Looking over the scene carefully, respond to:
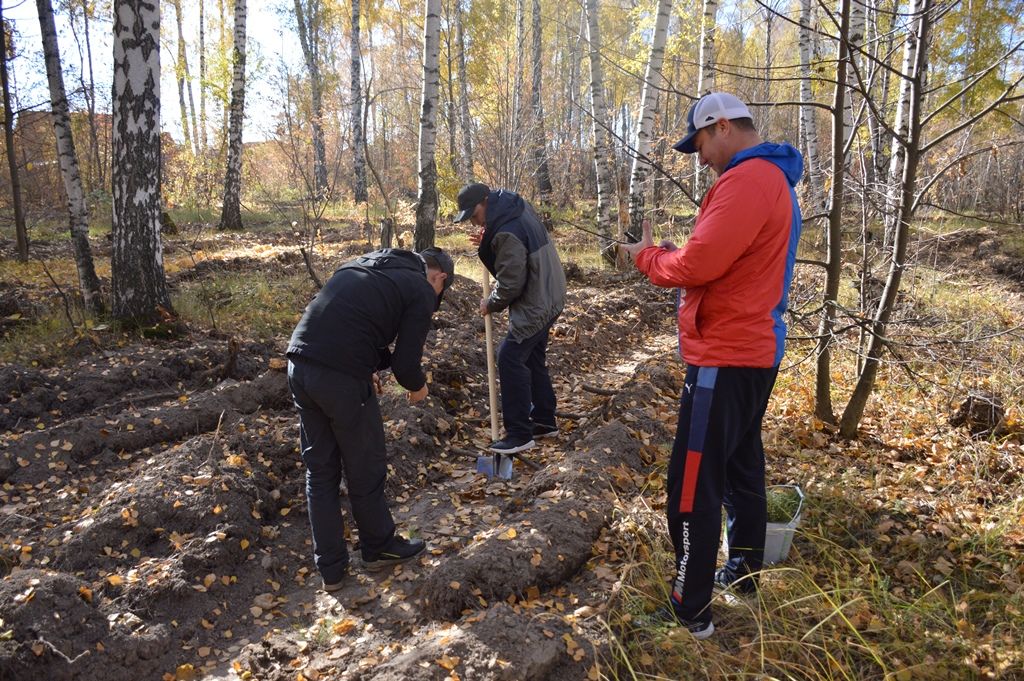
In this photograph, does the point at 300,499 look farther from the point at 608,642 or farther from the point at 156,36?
the point at 156,36

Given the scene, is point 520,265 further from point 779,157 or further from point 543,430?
point 779,157

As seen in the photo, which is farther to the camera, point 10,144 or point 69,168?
point 10,144

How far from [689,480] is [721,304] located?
74 cm

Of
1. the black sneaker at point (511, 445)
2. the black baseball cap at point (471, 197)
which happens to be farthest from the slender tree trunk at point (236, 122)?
the black sneaker at point (511, 445)

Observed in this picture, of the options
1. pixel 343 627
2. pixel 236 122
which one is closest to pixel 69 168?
pixel 343 627

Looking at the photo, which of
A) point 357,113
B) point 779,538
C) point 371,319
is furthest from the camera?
point 357,113

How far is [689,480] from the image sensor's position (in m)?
2.67

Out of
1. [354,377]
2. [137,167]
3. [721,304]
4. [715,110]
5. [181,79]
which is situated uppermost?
[181,79]

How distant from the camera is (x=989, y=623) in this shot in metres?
2.96

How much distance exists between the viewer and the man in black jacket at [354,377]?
3.39 metres

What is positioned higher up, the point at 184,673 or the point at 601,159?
the point at 601,159

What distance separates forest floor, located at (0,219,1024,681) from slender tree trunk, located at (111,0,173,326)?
0.85 meters

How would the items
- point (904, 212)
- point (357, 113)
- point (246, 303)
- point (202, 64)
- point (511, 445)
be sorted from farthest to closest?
point (202, 64), point (357, 113), point (246, 303), point (511, 445), point (904, 212)

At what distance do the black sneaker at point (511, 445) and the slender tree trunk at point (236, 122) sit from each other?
13284 mm
